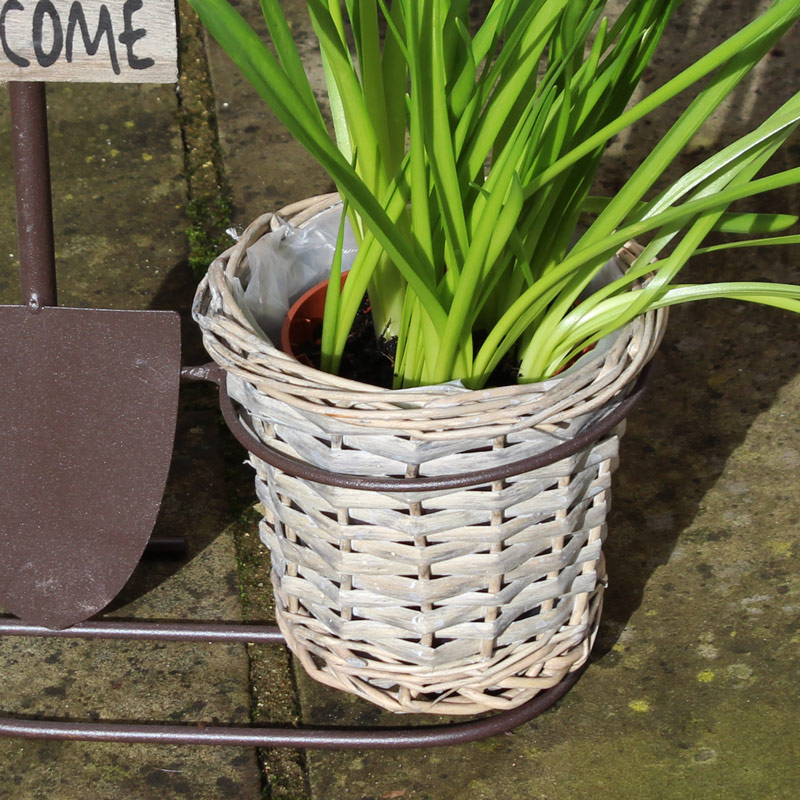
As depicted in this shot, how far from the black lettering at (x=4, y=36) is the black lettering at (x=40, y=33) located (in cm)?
1

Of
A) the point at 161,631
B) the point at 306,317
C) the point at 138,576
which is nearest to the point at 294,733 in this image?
the point at 161,631

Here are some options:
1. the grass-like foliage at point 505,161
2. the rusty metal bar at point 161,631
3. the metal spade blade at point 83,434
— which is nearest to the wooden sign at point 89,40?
the grass-like foliage at point 505,161

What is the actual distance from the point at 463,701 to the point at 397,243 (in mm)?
507

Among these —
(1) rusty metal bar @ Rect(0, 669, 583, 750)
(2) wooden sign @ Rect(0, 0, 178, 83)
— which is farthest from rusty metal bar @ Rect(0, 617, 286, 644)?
(2) wooden sign @ Rect(0, 0, 178, 83)

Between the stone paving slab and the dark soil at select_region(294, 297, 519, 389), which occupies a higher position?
the dark soil at select_region(294, 297, 519, 389)

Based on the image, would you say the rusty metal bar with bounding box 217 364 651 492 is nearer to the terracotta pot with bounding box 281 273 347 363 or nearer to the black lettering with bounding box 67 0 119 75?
the terracotta pot with bounding box 281 273 347 363

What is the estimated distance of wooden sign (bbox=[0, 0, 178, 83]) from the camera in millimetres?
924

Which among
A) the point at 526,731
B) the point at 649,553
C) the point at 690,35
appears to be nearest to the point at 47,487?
the point at 526,731

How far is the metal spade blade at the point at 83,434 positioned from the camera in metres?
1.13

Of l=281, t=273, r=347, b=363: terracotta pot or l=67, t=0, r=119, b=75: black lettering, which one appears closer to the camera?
l=67, t=0, r=119, b=75: black lettering

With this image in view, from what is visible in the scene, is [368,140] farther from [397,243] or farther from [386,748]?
[386,748]

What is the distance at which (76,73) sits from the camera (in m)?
0.95

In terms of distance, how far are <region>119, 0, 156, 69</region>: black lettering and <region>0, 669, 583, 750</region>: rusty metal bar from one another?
2.21 ft

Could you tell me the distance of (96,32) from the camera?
0.93 m
